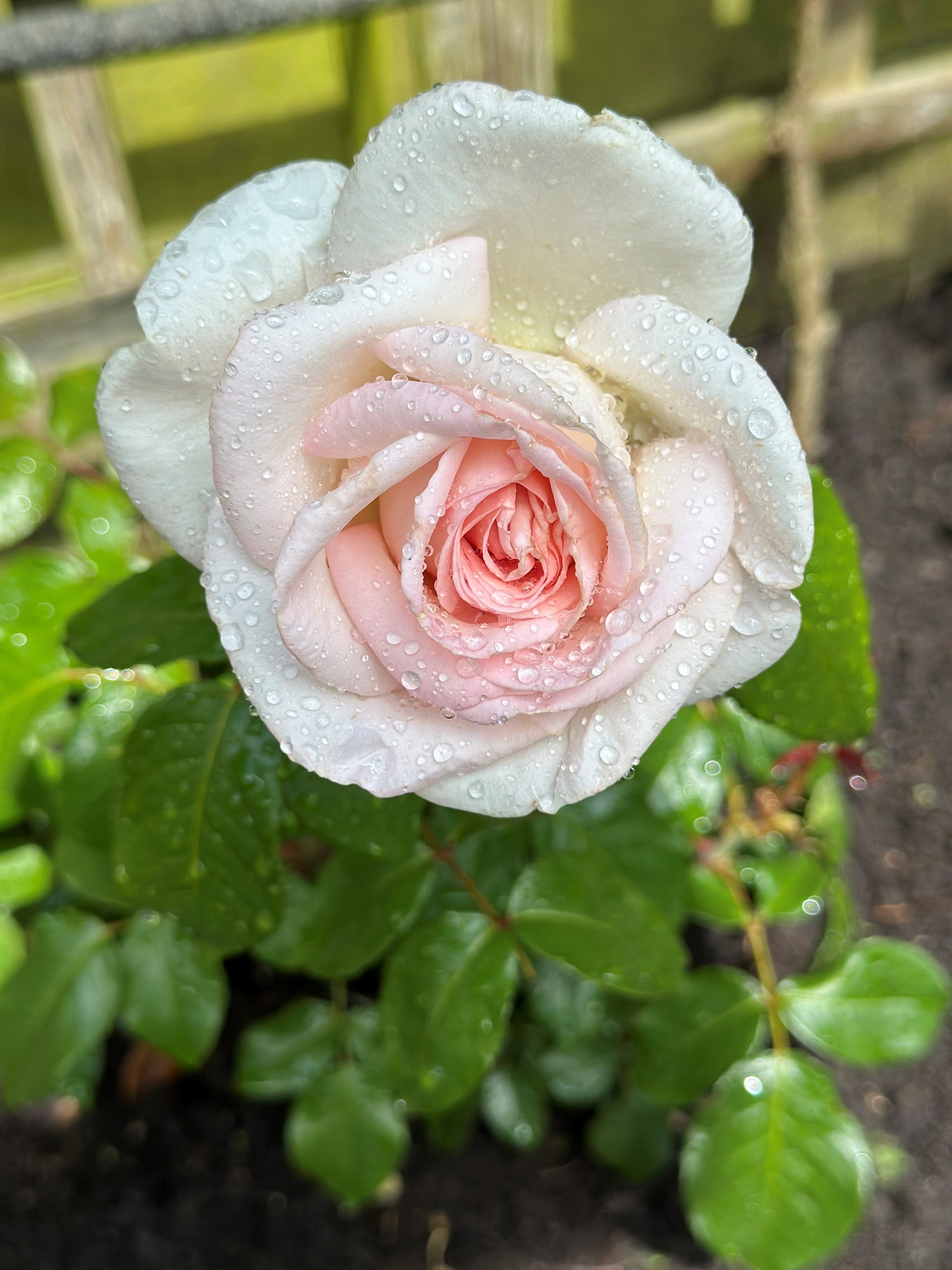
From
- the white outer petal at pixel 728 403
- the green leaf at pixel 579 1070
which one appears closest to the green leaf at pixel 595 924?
the white outer petal at pixel 728 403

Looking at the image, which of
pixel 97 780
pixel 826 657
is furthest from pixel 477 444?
pixel 97 780

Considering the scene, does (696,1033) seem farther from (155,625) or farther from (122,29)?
(122,29)

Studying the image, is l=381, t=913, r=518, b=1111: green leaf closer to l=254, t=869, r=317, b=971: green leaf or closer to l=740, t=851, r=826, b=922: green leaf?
l=254, t=869, r=317, b=971: green leaf

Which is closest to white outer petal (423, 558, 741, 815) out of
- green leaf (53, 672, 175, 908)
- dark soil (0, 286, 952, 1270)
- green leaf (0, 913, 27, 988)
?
green leaf (53, 672, 175, 908)

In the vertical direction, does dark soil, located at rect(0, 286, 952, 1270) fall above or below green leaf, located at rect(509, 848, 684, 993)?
below

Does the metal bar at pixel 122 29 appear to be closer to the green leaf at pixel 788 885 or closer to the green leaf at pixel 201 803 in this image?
the green leaf at pixel 201 803

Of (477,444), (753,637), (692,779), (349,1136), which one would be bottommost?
(349,1136)

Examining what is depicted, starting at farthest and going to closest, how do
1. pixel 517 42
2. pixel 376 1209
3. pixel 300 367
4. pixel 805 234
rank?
pixel 805 234 → pixel 517 42 → pixel 376 1209 → pixel 300 367
